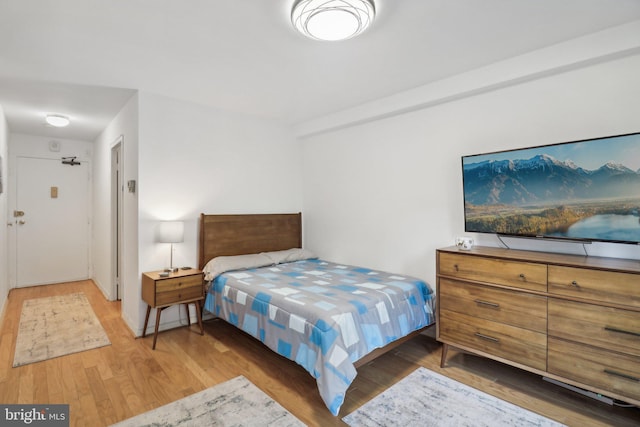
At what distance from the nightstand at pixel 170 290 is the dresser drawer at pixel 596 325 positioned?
3018 millimetres

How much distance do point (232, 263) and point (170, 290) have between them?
0.68m

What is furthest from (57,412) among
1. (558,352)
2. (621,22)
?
(621,22)

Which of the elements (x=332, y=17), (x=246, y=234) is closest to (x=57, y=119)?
(x=246, y=234)

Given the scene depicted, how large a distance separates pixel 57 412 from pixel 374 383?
214 cm

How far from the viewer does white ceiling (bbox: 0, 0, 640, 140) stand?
1939 millimetres

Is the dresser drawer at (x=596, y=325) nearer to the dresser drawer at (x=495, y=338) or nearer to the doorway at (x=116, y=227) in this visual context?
the dresser drawer at (x=495, y=338)

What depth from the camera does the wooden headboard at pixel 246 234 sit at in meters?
3.70

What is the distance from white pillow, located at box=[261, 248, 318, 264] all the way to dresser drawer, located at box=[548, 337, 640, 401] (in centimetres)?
275

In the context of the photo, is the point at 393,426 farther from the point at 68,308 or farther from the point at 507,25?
the point at 68,308

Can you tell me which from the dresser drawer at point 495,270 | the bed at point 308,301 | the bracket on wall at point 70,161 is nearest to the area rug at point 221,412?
the bed at point 308,301

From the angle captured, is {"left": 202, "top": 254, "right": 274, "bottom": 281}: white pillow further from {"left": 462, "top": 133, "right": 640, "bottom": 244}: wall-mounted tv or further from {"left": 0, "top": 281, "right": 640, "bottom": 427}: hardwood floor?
{"left": 462, "top": 133, "right": 640, "bottom": 244}: wall-mounted tv

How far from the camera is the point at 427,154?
130 inches

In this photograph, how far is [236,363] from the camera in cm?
272

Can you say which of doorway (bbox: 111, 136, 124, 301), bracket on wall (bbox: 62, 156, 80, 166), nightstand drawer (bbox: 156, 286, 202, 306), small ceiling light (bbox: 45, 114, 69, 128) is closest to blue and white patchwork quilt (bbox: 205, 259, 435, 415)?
nightstand drawer (bbox: 156, 286, 202, 306)
